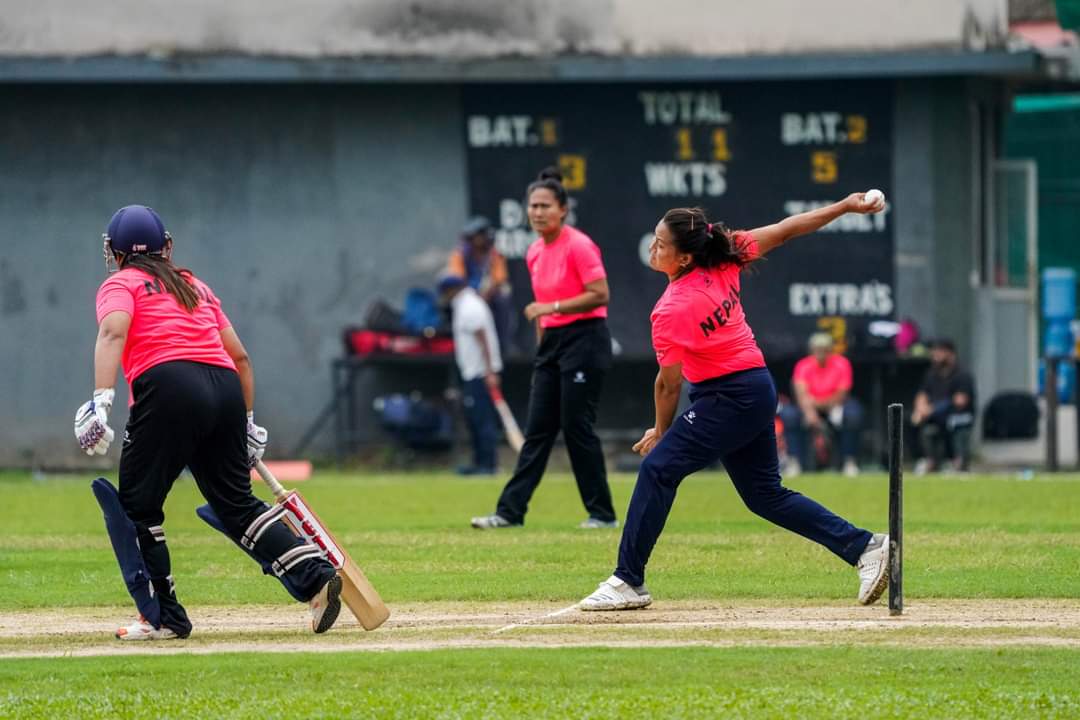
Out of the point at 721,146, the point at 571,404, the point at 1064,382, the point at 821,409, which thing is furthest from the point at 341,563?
the point at 1064,382

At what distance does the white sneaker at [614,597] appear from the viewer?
977 cm

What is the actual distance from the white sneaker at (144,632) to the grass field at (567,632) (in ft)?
0.26

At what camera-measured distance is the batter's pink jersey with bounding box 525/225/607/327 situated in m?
13.2

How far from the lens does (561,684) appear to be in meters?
7.79

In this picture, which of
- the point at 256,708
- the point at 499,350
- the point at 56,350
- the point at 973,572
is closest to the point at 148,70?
the point at 56,350

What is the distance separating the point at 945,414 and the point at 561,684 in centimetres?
1517

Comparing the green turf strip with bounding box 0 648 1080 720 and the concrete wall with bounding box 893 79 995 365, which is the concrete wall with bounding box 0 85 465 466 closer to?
the concrete wall with bounding box 893 79 995 365

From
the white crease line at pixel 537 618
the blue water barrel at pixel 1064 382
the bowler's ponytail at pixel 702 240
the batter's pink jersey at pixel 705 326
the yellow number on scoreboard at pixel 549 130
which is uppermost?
the yellow number on scoreboard at pixel 549 130

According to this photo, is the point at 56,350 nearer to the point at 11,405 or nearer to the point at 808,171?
the point at 11,405

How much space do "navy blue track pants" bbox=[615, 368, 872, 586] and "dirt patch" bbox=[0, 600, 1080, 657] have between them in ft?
1.10

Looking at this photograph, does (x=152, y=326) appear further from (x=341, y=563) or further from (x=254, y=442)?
(x=341, y=563)

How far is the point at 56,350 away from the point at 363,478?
4799 millimetres

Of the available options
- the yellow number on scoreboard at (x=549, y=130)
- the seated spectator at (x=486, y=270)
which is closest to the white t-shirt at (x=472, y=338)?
the seated spectator at (x=486, y=270)

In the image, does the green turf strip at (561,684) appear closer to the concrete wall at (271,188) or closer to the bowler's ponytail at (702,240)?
the bowler's ponytail at (702,240)
